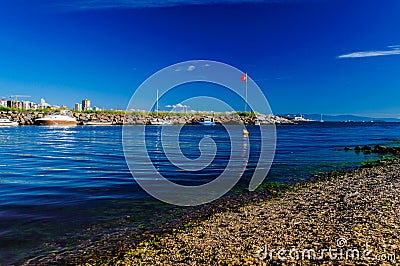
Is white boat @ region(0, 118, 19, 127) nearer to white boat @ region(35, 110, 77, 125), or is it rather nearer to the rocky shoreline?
the rocky shoreline

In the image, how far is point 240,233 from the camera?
7.40m

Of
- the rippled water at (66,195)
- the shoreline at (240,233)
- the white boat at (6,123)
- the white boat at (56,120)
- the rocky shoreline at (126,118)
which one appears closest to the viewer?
the shoreline at (240,233)

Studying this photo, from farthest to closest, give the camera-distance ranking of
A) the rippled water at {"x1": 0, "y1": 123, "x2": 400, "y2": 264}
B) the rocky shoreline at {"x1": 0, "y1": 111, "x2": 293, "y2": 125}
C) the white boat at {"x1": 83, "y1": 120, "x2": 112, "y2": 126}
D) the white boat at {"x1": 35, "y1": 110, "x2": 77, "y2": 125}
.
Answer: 1. the white boat at {"x1": 83, "y1": 120, "x2": 112, "y2": 126}
2. the rocky shoreline at {"x1": 0, "y1": 111, "x2": 293, "y2": 125}
3. the white boat at {"x1": 35, "y1": 110, "x2": 77, "y2": 125}
4. the rippled water at {"x1": 0, "y1": 123, "x2": 400, "y2": 264}

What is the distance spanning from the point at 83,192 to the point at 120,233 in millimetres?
5392

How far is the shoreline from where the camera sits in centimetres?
625

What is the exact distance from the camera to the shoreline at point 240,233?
6.25 meters

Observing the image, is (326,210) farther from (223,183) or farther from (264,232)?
(223,183)

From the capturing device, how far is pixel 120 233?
837 cm

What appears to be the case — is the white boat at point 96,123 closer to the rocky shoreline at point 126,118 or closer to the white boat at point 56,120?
the rocky shoreline at point 126,118

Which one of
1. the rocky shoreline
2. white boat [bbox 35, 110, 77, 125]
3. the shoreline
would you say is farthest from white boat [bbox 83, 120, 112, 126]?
the shoreline

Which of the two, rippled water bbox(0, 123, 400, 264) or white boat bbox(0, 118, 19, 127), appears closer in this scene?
rippled water bbox(0, 123, 400, 264)

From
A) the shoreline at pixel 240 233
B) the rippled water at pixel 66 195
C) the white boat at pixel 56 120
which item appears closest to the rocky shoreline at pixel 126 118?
the white boat at pixel 56 120

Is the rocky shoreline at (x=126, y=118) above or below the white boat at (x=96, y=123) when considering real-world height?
above

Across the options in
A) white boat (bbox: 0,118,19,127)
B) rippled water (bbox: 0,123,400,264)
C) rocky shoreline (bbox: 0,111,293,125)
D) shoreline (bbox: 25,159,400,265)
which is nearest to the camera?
shoreline (bbox: 25,159,400,265)
